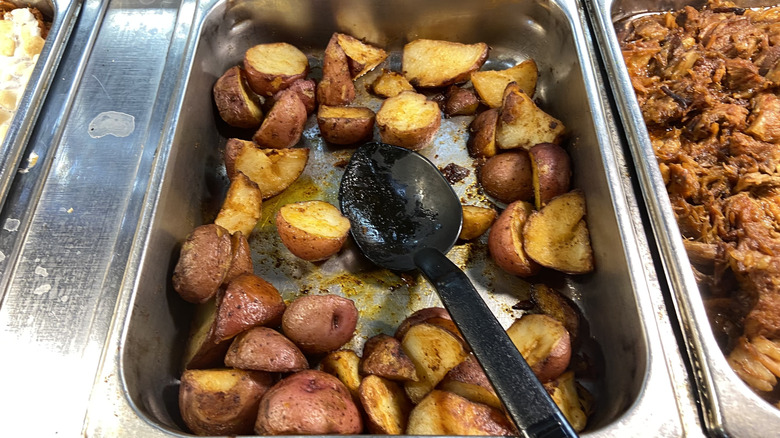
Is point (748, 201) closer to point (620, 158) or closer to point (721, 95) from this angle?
point (620, 158)

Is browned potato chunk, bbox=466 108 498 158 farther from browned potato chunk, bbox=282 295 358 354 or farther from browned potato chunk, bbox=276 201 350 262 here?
browned potato chunk, bbox=282 295 358 354

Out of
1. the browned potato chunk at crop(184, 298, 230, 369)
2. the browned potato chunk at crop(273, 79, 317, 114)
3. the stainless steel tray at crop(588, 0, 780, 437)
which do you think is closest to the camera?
the stainless steel tray at crop(588, 0, 780, 437)

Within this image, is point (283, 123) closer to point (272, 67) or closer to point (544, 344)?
point (272, 67)

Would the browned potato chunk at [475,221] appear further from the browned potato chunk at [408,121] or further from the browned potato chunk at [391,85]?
the browned potato chunk at [391,85]

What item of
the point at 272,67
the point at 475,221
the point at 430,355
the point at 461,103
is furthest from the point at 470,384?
the point at 272,67

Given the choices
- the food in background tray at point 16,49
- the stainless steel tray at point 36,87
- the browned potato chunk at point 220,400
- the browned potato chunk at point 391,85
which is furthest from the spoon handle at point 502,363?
the food in background tray at point 16,49

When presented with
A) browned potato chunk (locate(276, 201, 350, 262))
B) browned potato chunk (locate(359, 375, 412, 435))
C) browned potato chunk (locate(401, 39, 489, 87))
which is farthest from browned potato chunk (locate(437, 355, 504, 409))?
browned potato chunk (locate(401, 39, 489, 87))
